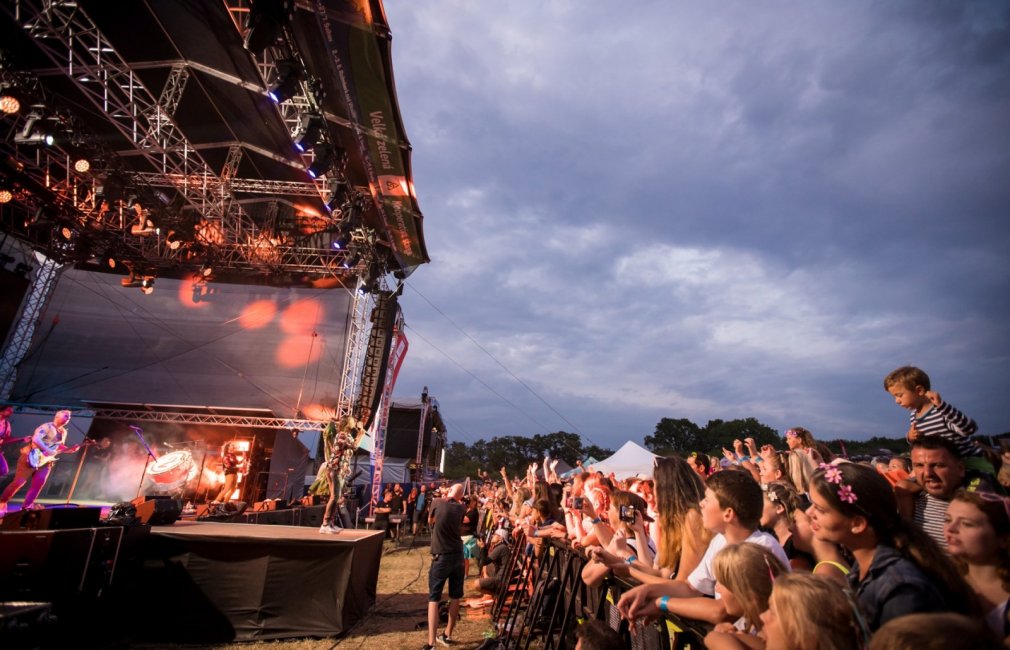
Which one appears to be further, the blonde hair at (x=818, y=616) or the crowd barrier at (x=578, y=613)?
the crowd barrier at (x=578, y=613)

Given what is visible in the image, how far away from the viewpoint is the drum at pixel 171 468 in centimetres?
1339

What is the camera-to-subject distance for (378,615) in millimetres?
6113

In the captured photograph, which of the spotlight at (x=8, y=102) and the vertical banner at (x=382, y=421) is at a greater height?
the spotlight at (x=8, y=102)

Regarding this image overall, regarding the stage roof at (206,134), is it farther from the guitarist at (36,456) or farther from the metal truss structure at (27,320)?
the guitarist at (36,456)

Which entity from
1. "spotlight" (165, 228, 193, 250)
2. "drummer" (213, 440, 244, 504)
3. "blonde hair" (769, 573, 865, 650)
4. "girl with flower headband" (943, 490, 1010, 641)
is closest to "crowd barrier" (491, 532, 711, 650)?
"blonde hair" (769, 573, 865, 650)

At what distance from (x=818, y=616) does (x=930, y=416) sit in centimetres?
303

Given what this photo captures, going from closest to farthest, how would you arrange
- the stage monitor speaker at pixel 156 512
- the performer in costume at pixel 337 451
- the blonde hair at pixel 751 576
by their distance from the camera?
the blonde hair at pixel 751 576 → the stage monitor speaker at pixel 156 512 → the performer in costume at pixel 337 451

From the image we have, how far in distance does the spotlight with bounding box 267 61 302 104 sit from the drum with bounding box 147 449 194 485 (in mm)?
12195

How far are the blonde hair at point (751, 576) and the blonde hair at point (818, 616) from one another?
0.29 meters

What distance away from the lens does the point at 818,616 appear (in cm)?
129

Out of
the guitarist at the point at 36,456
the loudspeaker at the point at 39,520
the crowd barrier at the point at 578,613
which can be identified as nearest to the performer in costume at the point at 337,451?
the loudspeaker at the point at 39,520

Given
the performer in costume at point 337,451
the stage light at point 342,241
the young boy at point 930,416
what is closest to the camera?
the young boy at point 930,416

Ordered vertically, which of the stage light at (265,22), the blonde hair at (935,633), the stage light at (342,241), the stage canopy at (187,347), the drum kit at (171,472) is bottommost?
the drum kit at (171,472)

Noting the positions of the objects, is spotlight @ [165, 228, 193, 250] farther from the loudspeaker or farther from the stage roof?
the loudspeaker
